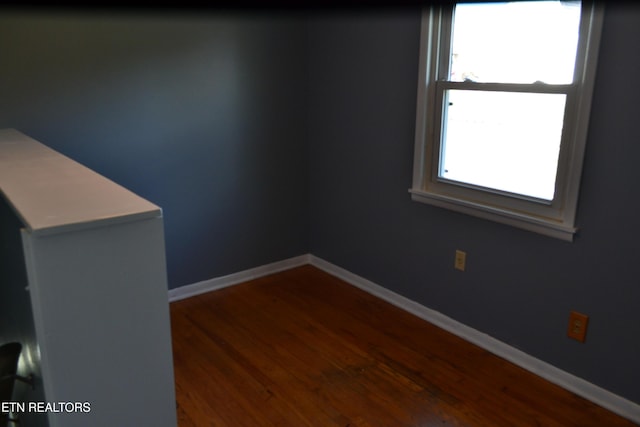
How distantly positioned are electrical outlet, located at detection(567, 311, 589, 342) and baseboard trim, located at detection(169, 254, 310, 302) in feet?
6.17

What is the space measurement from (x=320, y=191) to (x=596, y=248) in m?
1.82

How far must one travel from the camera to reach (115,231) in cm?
99

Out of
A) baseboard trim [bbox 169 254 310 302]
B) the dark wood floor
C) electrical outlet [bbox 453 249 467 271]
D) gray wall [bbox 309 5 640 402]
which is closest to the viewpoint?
gray wall [bbox 309 5 640 402]

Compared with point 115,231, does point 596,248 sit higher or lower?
lower

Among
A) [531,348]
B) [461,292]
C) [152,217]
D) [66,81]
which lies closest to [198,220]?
[66,81]

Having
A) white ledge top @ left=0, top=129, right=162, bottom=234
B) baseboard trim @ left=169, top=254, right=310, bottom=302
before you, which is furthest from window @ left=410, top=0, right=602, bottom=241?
white ledge top @ left=0, top=129, right=162, bottom=234

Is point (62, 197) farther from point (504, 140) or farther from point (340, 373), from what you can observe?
point (504, 140)

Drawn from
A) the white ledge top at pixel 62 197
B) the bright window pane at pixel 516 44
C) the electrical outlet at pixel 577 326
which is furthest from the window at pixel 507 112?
the white ledge top at pixel 62 197

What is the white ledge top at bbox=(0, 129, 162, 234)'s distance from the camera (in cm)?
96

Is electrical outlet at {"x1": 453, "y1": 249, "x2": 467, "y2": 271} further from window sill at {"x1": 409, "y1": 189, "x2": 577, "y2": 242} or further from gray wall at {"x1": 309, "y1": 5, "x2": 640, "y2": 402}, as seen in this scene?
window sill at {"x1": 409, "y1": 189, "x2": 577, "y2": 242}

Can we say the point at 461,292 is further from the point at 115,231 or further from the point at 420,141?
the point at 115,231

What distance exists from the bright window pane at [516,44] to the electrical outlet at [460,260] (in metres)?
0.86

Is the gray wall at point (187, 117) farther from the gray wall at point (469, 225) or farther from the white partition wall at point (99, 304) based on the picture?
the white partition wall at point (99, 304)

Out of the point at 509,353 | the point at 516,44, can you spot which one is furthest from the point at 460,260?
the point at 516,44
